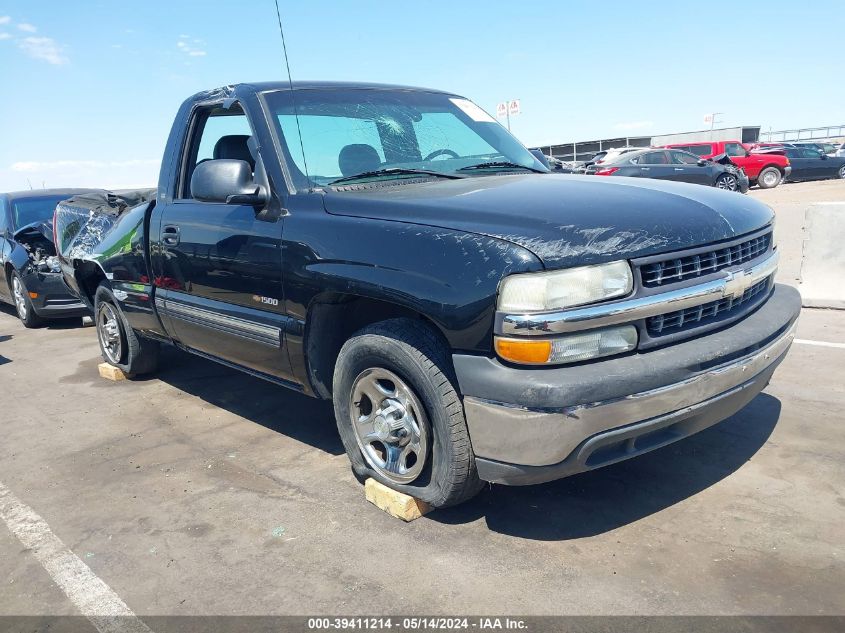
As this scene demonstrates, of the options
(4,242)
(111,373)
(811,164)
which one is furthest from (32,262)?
(811,164)

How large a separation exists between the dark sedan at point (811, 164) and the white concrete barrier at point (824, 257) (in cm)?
2141

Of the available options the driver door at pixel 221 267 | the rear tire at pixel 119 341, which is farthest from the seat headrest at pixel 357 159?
the rear tire at pixel 119 341

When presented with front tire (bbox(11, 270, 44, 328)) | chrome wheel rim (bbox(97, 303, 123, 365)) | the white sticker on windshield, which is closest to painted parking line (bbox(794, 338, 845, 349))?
the white sticker on windshield

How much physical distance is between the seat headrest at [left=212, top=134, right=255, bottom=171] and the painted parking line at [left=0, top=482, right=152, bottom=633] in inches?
85.7

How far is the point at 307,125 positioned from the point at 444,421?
1839 mm

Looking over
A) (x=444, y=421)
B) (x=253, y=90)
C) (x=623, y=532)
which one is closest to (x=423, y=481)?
(x=444, y=421)

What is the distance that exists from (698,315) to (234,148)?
2795 mm

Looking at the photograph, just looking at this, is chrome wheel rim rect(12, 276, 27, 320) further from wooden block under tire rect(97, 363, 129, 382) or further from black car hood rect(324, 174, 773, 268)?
black car hood rect(324, 174, 773, 268)

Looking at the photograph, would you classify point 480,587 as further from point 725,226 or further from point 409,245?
point 725,226

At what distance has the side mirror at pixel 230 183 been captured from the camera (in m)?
3.43

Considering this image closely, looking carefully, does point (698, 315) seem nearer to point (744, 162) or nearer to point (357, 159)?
point (357, 159)

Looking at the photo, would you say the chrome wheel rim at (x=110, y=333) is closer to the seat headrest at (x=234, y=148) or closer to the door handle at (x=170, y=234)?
the door handle at (x=170, y=234)

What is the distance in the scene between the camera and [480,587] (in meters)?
2.63

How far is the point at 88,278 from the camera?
614cm
